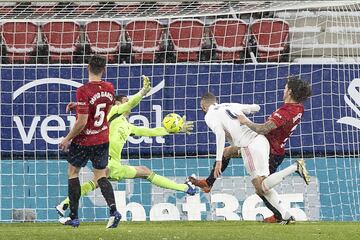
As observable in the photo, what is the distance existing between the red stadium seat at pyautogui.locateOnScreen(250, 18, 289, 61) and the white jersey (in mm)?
3584

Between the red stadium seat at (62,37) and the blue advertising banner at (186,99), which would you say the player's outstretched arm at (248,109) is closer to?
the blue advertising banner at (186,99)

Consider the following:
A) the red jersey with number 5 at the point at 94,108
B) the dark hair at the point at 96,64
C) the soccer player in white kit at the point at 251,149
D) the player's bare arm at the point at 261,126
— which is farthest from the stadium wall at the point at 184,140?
the dark hair at the point at 96,64

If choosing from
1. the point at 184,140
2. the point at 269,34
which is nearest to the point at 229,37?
the point at 269,34

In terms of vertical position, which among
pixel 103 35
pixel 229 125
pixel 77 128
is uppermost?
pixel 103 35

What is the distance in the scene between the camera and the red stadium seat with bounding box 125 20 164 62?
64.8 feet

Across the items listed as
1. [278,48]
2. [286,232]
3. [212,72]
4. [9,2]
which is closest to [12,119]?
[9,2]

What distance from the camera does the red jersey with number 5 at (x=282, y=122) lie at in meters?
15.5

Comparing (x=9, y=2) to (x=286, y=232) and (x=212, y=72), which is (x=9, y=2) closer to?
(x=212, y=72)

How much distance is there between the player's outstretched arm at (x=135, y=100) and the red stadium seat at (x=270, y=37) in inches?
148

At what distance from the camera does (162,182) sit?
17.5m

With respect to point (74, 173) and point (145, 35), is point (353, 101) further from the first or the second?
point (74, 173)

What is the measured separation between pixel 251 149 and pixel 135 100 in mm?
1730

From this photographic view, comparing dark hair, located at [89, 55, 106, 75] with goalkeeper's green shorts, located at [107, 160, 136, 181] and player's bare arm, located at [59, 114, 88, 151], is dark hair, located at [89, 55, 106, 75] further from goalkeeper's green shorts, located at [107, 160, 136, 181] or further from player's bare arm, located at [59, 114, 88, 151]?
goalkeeper's green shorts, located at [107, 160, 136, 181]

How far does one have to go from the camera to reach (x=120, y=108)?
1631cm
